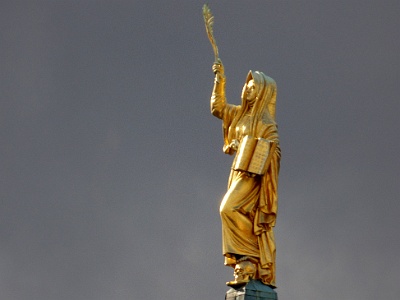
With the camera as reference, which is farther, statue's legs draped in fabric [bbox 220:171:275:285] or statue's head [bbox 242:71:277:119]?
statue's head [bbox 242:71:277:119]

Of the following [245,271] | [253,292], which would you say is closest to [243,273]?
[245,271]

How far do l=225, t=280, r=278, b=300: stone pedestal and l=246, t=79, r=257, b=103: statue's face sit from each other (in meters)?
3.87

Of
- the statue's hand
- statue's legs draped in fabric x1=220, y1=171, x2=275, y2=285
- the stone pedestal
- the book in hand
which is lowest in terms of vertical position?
the stone pedestal

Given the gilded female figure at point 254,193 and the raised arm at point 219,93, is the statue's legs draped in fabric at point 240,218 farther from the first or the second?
the raised arm at point 219,93

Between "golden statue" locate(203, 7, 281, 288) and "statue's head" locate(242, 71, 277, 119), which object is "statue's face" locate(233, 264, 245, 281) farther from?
"statue's head" locate(242, 71, 277, 119)

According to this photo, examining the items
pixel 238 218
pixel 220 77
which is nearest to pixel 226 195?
pixel 238 218

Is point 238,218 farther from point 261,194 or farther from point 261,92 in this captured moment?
point 261,92

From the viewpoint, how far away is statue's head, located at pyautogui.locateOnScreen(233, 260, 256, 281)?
2811 cm

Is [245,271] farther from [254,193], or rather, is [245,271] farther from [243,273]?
[254,193]

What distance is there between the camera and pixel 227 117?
2984 cm

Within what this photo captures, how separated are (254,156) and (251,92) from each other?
4.97 feet

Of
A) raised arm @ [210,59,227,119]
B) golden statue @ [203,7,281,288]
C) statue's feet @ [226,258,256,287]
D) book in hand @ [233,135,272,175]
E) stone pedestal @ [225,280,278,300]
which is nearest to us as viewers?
stone pedestal @ [225,280,278,300]

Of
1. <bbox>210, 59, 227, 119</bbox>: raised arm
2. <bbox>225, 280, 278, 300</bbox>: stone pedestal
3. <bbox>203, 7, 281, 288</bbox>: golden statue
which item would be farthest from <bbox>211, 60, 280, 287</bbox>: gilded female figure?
<bbox>210, 59, 227, 119</bbox>: raised arm

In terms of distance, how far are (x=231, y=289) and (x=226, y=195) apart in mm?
1944
